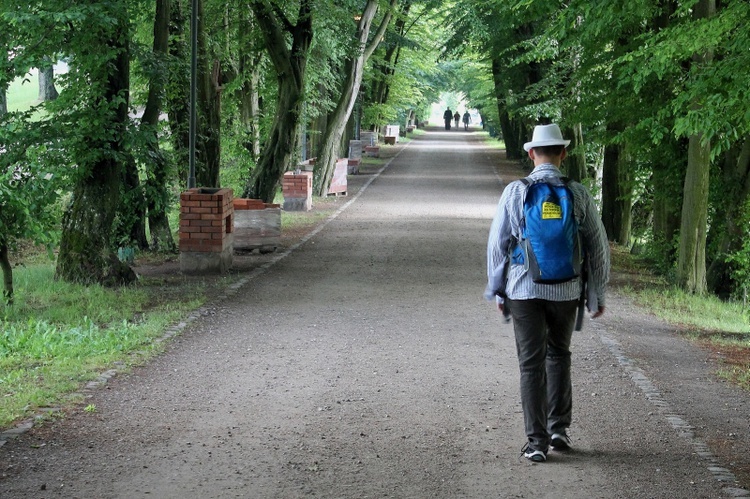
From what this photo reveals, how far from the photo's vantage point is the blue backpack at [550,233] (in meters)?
5.83

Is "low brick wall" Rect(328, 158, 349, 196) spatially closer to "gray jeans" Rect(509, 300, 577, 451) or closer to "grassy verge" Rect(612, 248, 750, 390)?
"grassy verge" Rect(612, 248, 750, 390)

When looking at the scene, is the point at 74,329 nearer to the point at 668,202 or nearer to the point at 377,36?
the point at 668,202

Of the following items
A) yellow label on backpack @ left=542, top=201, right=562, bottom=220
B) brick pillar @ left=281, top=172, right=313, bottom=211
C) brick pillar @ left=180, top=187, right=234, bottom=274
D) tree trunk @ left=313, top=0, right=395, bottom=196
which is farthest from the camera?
tree trunk @ left=313, top=0, right=395, bottom=196

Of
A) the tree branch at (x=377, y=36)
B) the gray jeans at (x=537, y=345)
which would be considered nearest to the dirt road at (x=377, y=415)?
the gray jeans at (x=537, y=345)

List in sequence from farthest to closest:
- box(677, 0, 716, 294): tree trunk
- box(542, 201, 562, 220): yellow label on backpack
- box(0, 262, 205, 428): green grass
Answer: box(677, 0, 716, 294): tree trunk
box(0, 262, 205, 428): green grass
box(542, 201, 562, 220): yellow label on backpack

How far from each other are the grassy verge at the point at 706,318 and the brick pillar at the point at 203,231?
5.26 meters

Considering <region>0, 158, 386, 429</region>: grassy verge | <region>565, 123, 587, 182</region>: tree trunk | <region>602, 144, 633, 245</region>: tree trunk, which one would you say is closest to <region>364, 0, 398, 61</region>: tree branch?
<region>565, 123, 587, 182</region>: tree trunk

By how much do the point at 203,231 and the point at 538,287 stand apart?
333 inches

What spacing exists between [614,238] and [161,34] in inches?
407

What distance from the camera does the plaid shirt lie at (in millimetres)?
5941

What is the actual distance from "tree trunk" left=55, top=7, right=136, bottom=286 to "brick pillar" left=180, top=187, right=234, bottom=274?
99 cm

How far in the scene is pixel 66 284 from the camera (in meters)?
12.5

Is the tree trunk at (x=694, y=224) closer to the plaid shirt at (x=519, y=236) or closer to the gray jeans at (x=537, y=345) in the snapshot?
the plaid shirt at (x=519, y=236)

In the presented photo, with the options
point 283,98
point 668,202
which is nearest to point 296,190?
point 283,98
